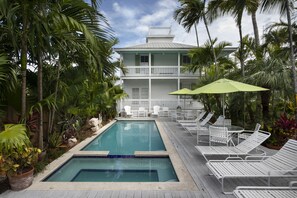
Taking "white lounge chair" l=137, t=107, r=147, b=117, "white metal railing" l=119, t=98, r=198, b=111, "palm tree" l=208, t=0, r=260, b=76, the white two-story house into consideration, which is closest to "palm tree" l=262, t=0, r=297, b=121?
"palm tree" l=208, t=0, r=260, b=76

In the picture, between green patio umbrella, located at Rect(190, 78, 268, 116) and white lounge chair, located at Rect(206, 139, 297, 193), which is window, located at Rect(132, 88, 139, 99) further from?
white lounge chair, located at Rect(206, 139, 297, 193)

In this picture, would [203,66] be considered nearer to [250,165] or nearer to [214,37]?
[214,37]

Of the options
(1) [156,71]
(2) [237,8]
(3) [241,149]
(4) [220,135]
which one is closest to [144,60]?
(1) [156,71]

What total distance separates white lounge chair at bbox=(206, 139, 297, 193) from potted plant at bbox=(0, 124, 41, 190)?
379 cm

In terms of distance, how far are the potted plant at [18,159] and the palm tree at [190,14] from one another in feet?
38.2

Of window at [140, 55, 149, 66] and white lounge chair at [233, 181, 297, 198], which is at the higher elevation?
window at [140, 55, 149, 66]

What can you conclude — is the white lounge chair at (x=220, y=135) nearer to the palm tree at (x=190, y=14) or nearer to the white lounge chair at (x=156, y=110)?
the palm tree at (x=190, y=14)

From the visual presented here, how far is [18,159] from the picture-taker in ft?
12.6

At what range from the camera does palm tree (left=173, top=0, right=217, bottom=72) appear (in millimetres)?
12938

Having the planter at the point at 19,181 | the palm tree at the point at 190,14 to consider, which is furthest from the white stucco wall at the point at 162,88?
the planter at the point at 19,181

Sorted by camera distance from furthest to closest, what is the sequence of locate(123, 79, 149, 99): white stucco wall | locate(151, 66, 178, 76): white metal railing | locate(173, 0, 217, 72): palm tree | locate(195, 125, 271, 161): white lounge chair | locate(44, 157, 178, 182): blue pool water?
locate(123, 79, 149, 99): white stucco wall, locate(151, 66, 178, 76): white metal railing, locate(173, 0, 217, 72): palm tree, locate(195, 125, 271, 161): white lounge chair, locate(44, 157, 178, 182): blue pool water

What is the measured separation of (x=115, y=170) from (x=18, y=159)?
2465mm

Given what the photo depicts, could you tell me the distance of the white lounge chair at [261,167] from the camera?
3.65 metres

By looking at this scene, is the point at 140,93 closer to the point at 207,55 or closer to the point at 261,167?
the point at 207,55
